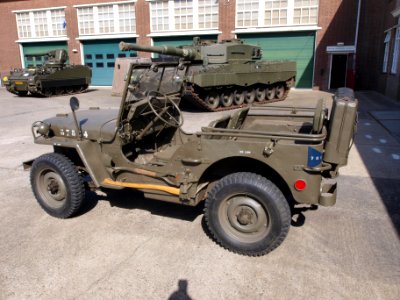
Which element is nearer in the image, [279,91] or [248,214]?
[248,214]

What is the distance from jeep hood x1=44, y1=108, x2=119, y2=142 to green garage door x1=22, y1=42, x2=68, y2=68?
2418 centimetres

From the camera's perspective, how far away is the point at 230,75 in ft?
43.8

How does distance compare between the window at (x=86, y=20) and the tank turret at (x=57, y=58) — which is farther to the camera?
the window at (x=86, y=20)

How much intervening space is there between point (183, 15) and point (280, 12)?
5825mm

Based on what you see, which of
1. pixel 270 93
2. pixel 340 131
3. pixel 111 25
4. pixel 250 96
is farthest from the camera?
pixel 111 25

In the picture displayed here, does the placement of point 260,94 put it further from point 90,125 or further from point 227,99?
point 90,125

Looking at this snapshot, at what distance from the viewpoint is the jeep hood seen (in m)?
4.41

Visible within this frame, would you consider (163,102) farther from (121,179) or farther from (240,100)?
(240,100)

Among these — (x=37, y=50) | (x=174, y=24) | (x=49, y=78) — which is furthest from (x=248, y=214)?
(x=37, y=50)

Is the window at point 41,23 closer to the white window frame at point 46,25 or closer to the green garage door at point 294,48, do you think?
the white window frame at point 46,25

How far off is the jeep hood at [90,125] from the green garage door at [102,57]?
2113cm

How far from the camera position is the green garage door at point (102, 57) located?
83.1 ft

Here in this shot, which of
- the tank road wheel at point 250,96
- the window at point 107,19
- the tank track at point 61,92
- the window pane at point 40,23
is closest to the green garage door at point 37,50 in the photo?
the window pane at point 40,23

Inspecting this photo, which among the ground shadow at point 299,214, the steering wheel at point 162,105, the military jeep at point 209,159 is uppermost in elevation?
the steering wheel at point 162,105
